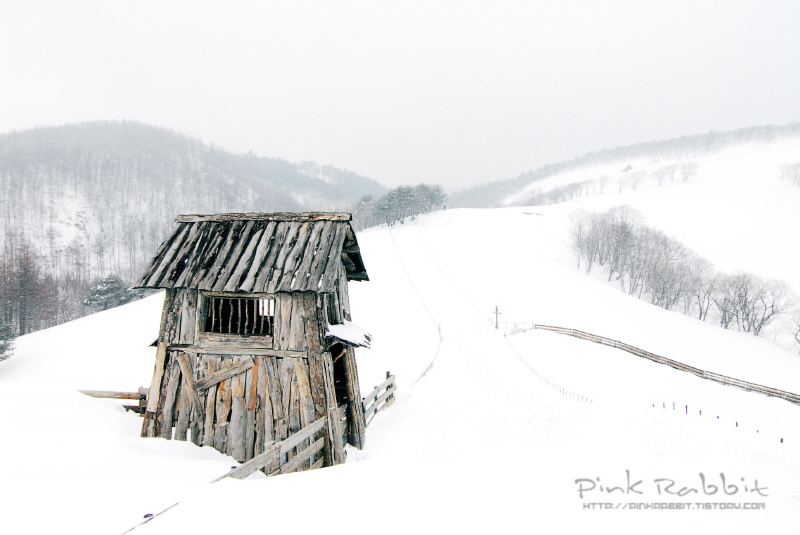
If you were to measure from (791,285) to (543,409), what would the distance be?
63.9 metres

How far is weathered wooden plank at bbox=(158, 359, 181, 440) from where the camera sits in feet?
32.6

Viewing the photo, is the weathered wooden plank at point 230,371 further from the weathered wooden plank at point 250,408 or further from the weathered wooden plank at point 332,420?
the weathered wooden plank at point 332,420

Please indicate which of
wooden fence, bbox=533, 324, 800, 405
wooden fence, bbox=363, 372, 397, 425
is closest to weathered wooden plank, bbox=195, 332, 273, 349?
wooden fence, bbox=363, 372, 397, 425

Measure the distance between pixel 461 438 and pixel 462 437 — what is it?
3.9 inches

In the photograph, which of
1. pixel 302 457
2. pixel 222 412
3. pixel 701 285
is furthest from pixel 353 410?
pixel 701 285

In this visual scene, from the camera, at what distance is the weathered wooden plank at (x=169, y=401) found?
32.6 ft

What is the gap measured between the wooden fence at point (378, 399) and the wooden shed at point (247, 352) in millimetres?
3203

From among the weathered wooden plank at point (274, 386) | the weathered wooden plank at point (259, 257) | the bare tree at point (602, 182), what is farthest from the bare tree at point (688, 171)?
the weathered wooden plank at point (274, 386)

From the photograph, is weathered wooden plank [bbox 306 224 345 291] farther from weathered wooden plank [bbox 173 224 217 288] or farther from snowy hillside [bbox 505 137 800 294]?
snowy hillside [bbox 505 137 800 294]

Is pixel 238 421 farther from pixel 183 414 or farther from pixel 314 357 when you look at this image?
pixel 314 357

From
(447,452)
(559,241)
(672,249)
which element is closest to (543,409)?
(447,452)

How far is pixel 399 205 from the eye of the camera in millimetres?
104438

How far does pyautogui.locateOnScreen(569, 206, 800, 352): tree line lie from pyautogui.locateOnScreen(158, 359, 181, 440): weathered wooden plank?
6075 cm

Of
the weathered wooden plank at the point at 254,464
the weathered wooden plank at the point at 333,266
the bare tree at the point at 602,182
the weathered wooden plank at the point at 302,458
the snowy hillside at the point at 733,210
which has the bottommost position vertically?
the weathered wooden plank at the point at 302,458
